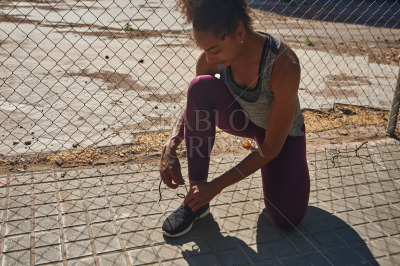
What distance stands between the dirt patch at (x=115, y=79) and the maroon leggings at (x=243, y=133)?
2.82 metres

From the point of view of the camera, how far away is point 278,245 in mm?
2629

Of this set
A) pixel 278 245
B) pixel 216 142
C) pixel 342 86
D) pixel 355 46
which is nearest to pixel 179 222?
pixel 278 245

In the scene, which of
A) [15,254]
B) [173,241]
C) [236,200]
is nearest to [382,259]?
[236,200]

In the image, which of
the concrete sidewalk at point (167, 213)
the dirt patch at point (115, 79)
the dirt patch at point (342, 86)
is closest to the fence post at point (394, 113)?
the concrete sidewalk at point (167, 213)

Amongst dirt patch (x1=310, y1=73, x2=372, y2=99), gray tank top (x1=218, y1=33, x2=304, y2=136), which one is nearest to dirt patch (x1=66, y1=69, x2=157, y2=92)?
dirt patch (x1=310, y1=73, x2=372, y2=99)

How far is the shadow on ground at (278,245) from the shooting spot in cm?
250

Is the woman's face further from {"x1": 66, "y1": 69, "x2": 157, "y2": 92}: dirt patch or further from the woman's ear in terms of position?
{"x1": 66, "y1": 69, "x2": 157, "y2": 92}: dirt patch

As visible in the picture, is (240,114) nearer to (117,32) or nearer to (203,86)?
(203,86)


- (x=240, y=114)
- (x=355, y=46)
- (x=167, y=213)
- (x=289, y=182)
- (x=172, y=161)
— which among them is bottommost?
(x=355, y=46)

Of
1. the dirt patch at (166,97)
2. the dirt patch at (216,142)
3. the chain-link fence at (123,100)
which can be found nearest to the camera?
the dirt patch at (216,142)

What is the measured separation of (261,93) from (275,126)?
232mm

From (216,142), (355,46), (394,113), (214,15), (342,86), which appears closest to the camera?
(214,15)

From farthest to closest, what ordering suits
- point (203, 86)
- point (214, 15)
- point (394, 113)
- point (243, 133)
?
point (394, 113) → point (243, 133) → point (203, 86) → point (214, 15)

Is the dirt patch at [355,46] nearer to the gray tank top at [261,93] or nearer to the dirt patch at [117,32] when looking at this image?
the dirt patch at [117,32]
